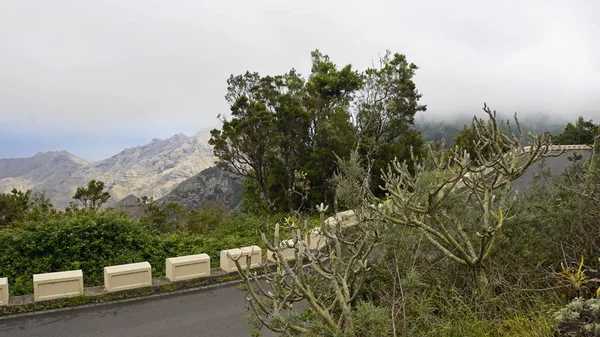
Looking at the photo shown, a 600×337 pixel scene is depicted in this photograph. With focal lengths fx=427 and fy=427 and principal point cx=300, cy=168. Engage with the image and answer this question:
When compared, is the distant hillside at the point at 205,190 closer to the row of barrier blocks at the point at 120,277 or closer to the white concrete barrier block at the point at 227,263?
the white concrete barrier block at the point at 227,263

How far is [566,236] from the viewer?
19.1ft

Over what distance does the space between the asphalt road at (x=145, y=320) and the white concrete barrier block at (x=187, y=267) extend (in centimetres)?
78

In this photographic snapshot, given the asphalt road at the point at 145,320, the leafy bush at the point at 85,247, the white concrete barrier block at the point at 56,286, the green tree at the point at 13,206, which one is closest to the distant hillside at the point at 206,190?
the green tree at the point at 13,206

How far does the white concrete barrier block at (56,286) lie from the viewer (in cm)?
830

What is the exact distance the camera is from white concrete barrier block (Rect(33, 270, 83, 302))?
8.30 meters

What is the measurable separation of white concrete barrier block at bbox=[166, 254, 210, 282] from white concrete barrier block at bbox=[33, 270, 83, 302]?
1.82 meters

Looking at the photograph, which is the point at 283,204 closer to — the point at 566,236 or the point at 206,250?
the point at 206,250

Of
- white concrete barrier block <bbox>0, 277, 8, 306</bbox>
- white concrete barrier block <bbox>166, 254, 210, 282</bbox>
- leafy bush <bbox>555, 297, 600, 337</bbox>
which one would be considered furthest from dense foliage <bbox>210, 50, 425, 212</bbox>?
leafy bush <bbox>555, 297, 600, 337</bbox>

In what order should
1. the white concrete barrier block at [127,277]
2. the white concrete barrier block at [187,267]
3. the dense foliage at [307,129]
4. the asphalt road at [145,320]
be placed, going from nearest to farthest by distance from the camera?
the asphalt road at [145,320], the white concrete barrier block at [127,277], the white concrete barrier block at [187,267], the dense foliage at [307,129]

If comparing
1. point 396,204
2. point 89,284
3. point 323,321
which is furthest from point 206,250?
point 323,321

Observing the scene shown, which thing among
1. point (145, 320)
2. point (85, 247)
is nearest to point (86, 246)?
point (85, 247)

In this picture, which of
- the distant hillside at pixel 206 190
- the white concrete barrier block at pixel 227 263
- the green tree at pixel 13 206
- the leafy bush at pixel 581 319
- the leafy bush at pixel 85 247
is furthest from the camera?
the distant hillside at pixel 206 190

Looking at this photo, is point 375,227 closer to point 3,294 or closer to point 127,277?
point 127,277

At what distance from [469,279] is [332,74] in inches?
681
